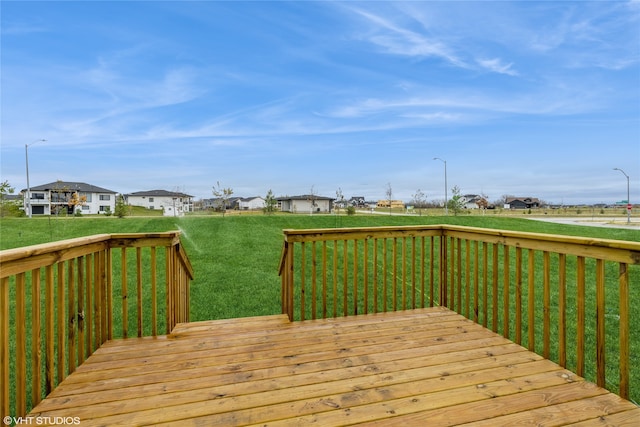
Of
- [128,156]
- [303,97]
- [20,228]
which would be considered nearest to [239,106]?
[303,97]

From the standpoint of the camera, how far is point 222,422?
1.59 meters

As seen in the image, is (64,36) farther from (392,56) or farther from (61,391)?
(392,56)

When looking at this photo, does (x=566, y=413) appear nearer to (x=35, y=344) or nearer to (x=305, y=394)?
(x=305, y=394)

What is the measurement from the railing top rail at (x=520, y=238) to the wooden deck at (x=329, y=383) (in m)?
0.85

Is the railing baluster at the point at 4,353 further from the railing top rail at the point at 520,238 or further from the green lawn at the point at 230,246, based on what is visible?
the green lawn at the point at 230,246

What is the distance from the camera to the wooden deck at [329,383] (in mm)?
1644

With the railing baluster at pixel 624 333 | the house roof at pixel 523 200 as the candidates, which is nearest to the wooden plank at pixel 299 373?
the railing baluster at pixel 624 333

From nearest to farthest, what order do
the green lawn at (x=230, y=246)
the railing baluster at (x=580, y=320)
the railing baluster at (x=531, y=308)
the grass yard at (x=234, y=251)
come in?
1. the railing baluster at (x=580, y=320)
2. the railing baluster at (x=531, y=308)
3. the grass yard at (x=234, y=251)
4. the green lawn at (x=230, y=246)

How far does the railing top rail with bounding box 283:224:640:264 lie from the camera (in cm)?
187

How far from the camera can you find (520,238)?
2658 mm

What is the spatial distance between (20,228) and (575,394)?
63.5 ft

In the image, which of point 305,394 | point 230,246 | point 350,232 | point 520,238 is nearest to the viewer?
point 305,394

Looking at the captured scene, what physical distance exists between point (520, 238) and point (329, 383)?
6.71 feet

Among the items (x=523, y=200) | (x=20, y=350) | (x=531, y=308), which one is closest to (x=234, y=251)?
(x=20, y=350)
